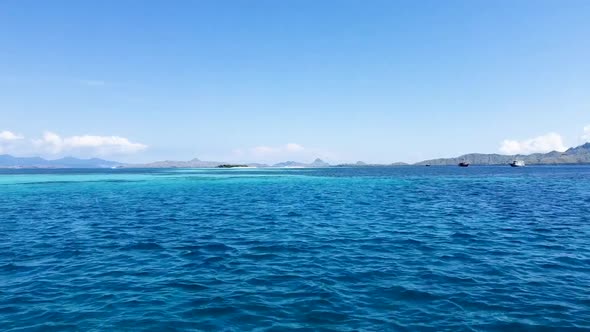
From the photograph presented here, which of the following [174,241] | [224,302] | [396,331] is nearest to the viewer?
[396,331]

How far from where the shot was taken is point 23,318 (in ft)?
41.9

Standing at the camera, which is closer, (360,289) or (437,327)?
(437,327)

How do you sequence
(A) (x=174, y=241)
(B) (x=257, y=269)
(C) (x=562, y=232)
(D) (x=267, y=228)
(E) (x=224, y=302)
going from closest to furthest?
(E) (x=224, y=302) → (B) (x=257, y=269) → (A) (x=174, y=241) → (C) (x=562, y=232) → (D) (x=267, y=228)

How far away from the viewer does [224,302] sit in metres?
14.0

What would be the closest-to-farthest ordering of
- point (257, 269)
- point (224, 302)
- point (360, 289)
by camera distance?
point (224, 302) < point (360, 289) < point (257, 269)

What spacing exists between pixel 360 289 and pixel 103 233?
2299cm

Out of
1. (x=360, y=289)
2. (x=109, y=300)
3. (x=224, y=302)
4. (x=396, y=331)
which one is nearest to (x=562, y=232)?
(x=360, y=289)

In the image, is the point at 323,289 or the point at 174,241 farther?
the point at 174,241

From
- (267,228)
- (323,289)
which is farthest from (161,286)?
(267,228)

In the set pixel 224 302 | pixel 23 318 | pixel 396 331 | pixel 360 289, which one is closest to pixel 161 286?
pixel 224 302

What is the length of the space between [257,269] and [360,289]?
596 cm

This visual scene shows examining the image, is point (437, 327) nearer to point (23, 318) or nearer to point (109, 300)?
point (109, 300)

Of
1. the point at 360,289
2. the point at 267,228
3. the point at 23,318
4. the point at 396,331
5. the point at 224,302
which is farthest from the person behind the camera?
the point at 267,228

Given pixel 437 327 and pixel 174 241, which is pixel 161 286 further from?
pixel 437 327
